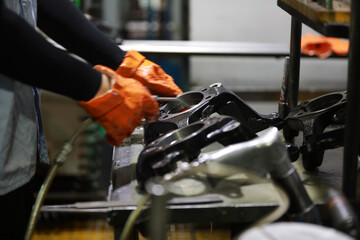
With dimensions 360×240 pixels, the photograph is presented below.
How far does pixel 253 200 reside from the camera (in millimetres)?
1147

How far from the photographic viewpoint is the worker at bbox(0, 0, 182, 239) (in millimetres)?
1120

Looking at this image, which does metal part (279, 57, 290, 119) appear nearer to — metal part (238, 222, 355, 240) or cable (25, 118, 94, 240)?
cable (25, 118, 94, 240)

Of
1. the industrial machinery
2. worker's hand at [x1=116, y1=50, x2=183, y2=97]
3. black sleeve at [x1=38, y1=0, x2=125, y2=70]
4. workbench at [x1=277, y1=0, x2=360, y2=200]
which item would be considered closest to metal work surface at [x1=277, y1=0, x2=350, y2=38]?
workbench at [x1=277, y1=0, x2=360, y2=200]

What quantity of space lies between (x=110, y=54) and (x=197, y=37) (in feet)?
6.22

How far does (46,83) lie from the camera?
3.79 ft

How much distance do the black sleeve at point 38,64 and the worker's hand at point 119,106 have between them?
0.03m

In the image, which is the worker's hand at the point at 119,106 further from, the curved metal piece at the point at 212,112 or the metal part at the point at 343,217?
the metal part at the point at 343,217

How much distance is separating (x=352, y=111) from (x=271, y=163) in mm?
203

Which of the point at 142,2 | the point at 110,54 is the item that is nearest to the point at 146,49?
the point at 142,2

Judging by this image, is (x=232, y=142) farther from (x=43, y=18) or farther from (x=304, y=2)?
(x=43, y=18)

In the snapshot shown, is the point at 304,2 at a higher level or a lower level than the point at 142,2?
higher

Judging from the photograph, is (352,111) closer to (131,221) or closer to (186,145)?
(186,145)

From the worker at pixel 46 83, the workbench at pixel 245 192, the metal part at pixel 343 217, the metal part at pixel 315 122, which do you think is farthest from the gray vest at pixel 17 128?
the metal part at pixel 343 217

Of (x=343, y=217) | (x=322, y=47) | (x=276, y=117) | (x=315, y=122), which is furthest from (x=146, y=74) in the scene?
(x=322, y=47)
